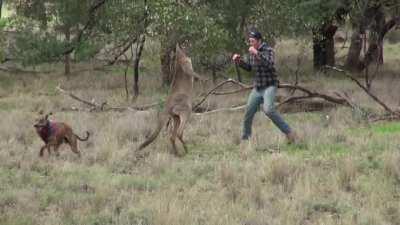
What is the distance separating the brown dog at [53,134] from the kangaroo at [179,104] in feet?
3.48

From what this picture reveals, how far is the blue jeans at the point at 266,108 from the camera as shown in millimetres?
11148

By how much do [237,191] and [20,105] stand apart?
10.8 m

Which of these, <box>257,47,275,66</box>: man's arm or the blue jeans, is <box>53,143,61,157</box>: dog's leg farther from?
<box>257,47,275,66</box>: man's arm

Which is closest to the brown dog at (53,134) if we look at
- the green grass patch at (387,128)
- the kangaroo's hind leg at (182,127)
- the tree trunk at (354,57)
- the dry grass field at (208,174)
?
the dry grass field at (208,174)

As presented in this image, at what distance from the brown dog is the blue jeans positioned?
9.23 ft

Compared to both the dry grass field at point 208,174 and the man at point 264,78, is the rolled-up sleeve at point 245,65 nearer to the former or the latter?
the man at point 264,78

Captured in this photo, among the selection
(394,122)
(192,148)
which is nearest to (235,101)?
(394,122)

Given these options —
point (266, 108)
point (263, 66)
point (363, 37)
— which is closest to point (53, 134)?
point (266, 108)

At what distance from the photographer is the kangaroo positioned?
11.0 meters

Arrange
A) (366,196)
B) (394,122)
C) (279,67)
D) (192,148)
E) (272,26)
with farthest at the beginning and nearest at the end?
1. (279,67)
2. (272,26)
3. (394,122)
4. (192,148)
5. (366,196)

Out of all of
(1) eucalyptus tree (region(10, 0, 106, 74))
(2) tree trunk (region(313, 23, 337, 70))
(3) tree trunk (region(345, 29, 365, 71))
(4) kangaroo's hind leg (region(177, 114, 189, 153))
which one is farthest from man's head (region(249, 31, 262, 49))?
(3) tree trunk (region(345, 29, 365, 71))

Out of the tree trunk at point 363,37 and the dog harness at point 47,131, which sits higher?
the tree trunk at point 363,37

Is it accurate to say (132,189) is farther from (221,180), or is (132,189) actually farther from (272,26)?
(272,26)

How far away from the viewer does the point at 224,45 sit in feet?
59.3
